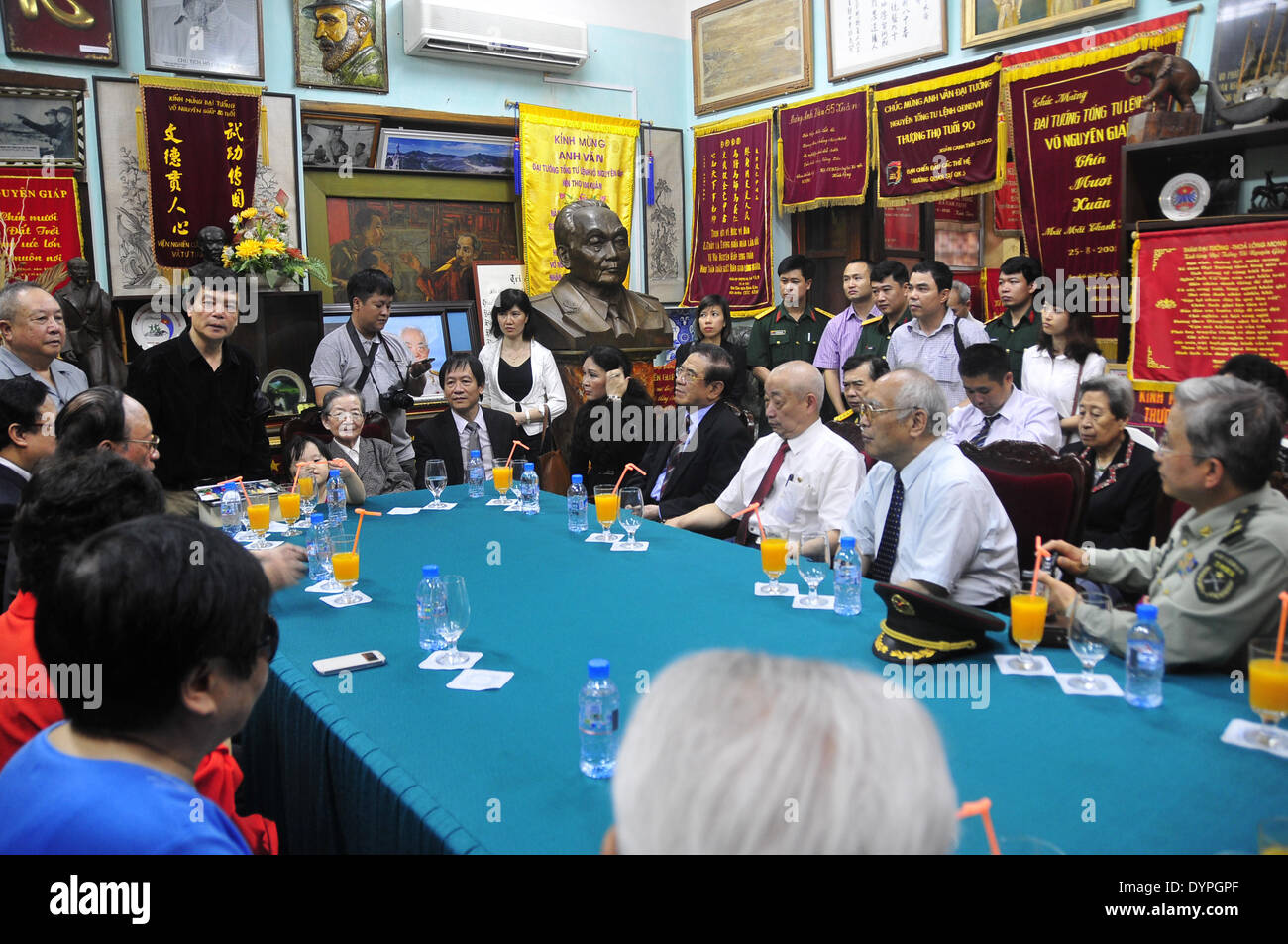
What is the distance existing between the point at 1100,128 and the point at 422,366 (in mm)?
4107

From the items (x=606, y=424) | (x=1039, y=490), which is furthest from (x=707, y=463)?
(x=1039, y=490)

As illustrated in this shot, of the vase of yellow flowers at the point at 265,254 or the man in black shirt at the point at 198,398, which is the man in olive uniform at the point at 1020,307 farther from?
the vase of yellow flowers at the point at 265,254

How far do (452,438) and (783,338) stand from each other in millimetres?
2890

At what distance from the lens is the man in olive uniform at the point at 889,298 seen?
558 cm

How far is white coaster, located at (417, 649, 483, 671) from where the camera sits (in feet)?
6.78

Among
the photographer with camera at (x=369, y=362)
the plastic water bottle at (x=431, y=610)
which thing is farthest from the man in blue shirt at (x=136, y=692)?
the photographer with camera at (x=369, y=362)

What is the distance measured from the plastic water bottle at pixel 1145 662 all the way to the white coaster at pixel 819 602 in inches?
29.3

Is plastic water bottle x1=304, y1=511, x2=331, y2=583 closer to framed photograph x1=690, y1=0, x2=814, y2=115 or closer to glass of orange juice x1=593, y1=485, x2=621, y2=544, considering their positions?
glass of orange juice x1=593, y1=485, x2=621, y2=544

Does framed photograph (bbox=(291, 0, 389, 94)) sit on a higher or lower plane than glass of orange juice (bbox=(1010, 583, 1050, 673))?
higher

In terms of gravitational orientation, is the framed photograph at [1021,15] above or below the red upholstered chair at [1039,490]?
above

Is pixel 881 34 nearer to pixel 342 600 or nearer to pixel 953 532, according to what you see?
pixel 953 532

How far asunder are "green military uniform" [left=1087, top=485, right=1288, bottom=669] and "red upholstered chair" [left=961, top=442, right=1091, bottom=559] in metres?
1.00

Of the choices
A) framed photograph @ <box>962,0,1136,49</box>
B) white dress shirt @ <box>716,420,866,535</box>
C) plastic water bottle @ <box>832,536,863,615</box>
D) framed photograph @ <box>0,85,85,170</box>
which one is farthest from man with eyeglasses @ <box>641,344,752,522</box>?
framed photograph @ <box>0,85,85,170</box>

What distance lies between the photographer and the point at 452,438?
4.67 metres
